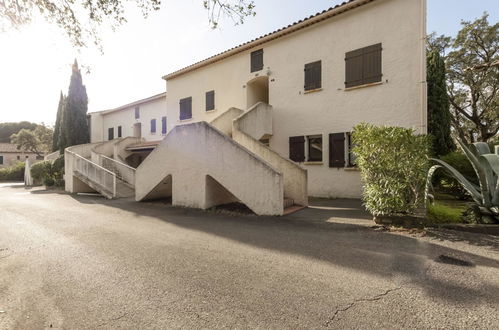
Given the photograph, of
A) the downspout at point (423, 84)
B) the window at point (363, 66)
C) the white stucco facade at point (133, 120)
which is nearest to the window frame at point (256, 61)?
the window at point (363, 66)

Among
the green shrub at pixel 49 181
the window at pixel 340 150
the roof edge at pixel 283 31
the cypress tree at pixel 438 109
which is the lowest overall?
the green shrub at pixel 49 181

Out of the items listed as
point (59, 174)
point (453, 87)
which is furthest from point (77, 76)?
point (453, 87)

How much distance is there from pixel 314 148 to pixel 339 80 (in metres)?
3.35

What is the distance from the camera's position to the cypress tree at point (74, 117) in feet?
79.0

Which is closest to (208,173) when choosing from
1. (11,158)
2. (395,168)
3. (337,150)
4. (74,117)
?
(395,168)

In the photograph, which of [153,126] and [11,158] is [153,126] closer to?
[153,126]

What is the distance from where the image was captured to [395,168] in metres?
5.79

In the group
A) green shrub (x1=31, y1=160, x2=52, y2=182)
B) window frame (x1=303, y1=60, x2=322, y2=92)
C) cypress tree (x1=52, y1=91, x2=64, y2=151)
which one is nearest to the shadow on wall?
window frame (x1=303, y1=60, x2=322, y2=92)

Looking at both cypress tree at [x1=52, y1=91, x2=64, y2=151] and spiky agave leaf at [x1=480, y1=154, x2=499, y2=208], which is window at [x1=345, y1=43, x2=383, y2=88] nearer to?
Result: spiky agave leaf at [x1=480, y1=154, x2=499, y2=208]

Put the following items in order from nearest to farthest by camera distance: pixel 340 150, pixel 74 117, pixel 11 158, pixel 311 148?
pixel 340 150 < pixel 311 148 < pixel 74 117 < pixel 11 158

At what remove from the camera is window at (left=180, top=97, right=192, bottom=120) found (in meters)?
17.3

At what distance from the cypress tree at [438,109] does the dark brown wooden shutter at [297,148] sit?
21.4ft

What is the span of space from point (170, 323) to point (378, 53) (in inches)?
463

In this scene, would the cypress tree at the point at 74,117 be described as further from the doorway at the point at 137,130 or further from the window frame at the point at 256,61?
the window frame at the point at 256,61
